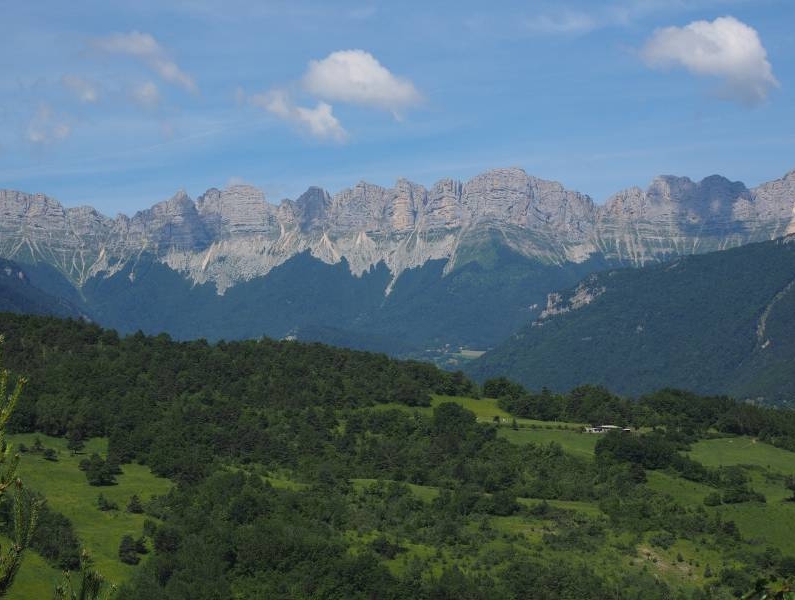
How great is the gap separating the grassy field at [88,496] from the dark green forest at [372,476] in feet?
6.80

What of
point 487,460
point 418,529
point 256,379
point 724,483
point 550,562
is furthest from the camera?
point 256,379

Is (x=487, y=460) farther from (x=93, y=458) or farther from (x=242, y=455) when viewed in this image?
(x=93, y=458)

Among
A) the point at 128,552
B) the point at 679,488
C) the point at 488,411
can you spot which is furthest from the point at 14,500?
the point at 488,411

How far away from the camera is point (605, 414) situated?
18188 cm

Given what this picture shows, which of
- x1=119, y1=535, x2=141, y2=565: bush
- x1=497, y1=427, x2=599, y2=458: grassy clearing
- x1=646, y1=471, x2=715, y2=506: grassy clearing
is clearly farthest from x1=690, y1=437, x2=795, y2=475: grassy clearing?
x1=119, y1=535, x2=141, y2=565: bush

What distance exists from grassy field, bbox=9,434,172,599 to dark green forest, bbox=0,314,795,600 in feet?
6.80

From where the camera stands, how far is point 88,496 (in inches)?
4756

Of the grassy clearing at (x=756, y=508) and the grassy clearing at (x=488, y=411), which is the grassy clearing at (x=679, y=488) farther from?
the grassy clearing at (x=488, y=411)

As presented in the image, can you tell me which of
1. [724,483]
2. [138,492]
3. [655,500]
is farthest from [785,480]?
[138,492]

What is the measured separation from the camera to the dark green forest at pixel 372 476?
106 metres

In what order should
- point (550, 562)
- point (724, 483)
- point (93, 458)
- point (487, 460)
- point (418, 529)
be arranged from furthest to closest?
point (487, 460) → point (724, 483) → point (93, 458) → point (418, 529) → point (550, 562)

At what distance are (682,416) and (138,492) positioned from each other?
96.1m

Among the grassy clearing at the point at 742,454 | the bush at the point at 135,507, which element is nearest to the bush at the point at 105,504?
the bush at the point at 135,507

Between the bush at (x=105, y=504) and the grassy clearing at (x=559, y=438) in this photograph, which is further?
the grassy clearing at (x=559, y=438)
